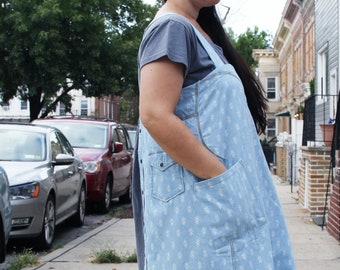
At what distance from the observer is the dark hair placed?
257cm

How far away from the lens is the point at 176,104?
6.89 feet

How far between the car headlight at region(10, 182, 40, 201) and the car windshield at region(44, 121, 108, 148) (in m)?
4.77

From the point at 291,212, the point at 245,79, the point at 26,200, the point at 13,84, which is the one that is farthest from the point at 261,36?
the point at 245,79

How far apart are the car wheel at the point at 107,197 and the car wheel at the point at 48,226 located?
11.3ft

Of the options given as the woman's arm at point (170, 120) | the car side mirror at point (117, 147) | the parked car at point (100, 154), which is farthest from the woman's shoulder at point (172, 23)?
the car side mirror at point (117, 147)

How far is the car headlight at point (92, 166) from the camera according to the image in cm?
1155

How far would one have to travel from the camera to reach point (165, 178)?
2.07 m

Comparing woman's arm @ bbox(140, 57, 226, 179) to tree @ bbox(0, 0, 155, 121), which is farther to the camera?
tree @ bbox(0, 0, 155, 121)

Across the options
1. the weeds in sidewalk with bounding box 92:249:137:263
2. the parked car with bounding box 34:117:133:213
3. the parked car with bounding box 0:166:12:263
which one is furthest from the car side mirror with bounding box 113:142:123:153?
the parked car with bounding box 0:166:12:263

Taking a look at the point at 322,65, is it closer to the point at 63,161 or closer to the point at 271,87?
the point at 63,161

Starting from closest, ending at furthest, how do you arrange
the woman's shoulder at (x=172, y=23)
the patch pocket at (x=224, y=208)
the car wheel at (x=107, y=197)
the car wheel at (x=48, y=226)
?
the patch pocket at (x=224, y=208), the woman's shoulder at (x=172, y=23), the car wheel at (x=48, y=226), the car wheel at (x=107, y=197)

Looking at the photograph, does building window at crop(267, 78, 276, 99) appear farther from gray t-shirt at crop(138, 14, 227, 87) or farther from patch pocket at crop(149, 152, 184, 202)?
patch pocket at crop(149, 152, 184, 202)

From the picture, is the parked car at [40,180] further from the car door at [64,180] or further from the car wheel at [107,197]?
the car wheel at [107,197]

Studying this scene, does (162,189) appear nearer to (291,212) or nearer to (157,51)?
(157,51)
